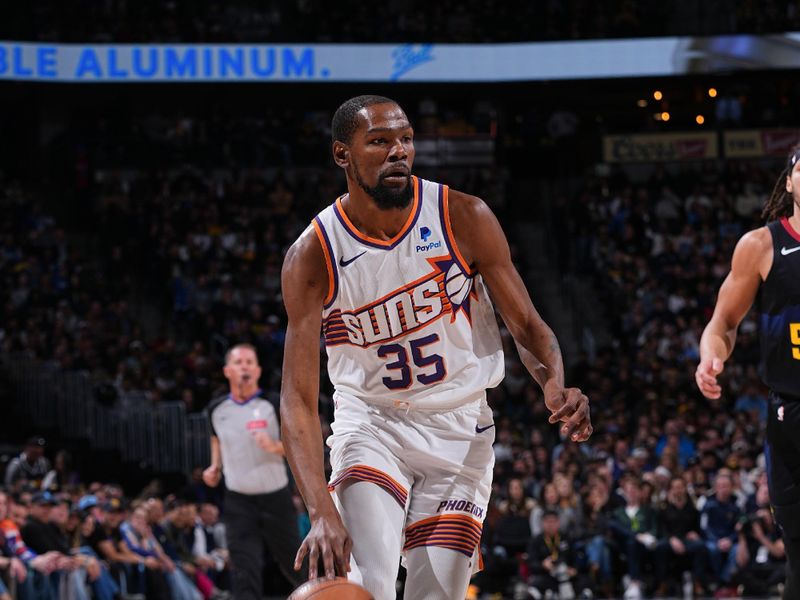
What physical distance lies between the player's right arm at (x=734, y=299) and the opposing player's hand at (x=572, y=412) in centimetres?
148

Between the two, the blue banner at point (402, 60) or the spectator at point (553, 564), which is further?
the blue banner at point (402, 60)

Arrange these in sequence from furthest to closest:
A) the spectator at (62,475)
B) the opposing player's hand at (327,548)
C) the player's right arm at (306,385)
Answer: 1. the spectator at (62,475)
2. the player's right arm at (306,385)
3. the opposing player's hand at (327,548)

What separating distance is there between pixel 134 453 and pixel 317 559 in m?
14.0

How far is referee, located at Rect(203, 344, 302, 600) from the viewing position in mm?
9188

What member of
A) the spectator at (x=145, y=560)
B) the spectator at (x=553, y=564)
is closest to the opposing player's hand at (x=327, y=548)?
the spectator at (x=145, y=560)

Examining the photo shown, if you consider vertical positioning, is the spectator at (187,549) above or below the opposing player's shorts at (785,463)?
below

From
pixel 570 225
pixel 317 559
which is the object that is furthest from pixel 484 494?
pixel 570 225

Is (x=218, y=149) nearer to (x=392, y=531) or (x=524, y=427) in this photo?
(x=524, y=427)

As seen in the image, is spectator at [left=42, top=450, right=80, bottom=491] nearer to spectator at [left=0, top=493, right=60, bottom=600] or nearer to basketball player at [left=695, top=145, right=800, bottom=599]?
spectator at [left=0, top=493, right=60, bottom=600]

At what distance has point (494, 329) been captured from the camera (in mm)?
4996

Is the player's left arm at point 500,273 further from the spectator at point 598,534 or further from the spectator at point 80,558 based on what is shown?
the spectator at point 598,534

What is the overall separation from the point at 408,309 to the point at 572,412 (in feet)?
2.86

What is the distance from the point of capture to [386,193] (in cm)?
467

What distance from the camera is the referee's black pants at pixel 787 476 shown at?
5387 millimetres
